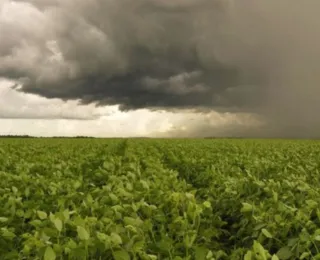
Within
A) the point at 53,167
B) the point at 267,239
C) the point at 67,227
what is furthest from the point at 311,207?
Result: the point at 53,167

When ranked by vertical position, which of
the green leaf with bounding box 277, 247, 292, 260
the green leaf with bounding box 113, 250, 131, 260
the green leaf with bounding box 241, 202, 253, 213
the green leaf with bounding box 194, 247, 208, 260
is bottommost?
the green leaf with bounding box 277, 247, 292, 260

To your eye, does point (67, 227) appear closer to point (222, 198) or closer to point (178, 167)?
point (222, 198)

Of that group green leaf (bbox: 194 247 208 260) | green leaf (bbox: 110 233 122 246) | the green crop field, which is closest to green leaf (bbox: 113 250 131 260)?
the green crop field

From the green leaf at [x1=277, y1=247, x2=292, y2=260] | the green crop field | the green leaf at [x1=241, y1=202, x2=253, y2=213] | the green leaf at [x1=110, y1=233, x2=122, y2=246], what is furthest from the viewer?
the green leaf at [x1=241, y1=202, x2=253, y2=213]

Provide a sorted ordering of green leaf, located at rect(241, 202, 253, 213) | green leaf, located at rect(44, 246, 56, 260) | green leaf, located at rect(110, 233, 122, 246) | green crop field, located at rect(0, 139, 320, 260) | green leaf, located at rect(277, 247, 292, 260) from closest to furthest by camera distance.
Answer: green leaf, located at rect(44, 246, 56, 260), green leaf, located at rect(110, 233, 122, 246), green crop field, located at rect(0, 139, 320, 260), green leaf, located at rect(277, 247, 292, 260), green leaf, located at rect(241, 202, 253, 213)

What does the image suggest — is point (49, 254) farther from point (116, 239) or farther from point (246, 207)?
point (246, 207)

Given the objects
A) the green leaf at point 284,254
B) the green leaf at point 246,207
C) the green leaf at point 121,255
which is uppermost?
the green leaf at point 246,207

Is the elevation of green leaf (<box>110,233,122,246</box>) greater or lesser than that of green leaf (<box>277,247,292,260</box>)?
greater

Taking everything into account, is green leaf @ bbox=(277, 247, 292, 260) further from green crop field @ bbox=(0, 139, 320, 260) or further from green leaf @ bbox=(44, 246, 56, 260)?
green leaf @ bbox=(44, 246, 56, 260)

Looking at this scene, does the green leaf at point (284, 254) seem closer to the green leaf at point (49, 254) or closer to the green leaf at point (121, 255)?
the green leaf at point (121, 255)

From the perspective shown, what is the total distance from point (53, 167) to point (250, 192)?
424 cm

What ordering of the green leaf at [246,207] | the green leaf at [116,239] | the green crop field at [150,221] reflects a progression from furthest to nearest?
the green leaf at [246,207], the green crop field at [150,221], the green leaf at [116,239]

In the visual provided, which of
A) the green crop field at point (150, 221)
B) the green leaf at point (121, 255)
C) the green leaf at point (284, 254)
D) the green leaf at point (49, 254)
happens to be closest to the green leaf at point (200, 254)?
the green crop field at point (150, 221)

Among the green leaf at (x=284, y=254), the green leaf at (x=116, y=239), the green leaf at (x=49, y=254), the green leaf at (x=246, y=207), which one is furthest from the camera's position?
the green leaf at (x=246, y=207)
